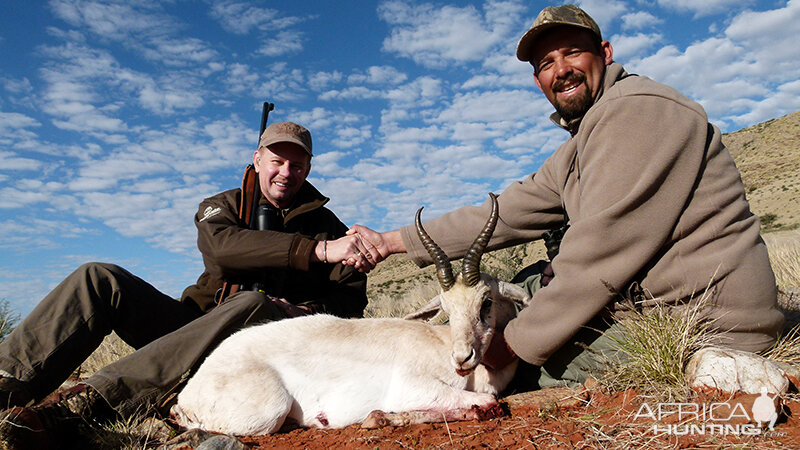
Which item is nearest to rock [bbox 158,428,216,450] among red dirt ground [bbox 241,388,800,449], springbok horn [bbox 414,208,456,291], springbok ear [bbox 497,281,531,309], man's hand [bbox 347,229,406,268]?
red dirt ground [bbox 241,388,800,449]

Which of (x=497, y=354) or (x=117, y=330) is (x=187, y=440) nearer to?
(x=117, y=330)

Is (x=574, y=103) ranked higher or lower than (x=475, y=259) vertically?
higher

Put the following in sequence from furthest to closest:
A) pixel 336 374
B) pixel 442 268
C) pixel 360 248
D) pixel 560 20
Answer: pixel 360 248
pixel 442 268
pixel 560 20
pixel 336 374

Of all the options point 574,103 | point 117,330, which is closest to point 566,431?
point 574,103

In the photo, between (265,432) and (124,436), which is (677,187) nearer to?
(265,432)

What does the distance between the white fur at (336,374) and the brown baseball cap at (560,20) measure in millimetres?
2449

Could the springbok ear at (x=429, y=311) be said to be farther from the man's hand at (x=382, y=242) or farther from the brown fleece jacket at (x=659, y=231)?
the brown fleece jacket at (x=659, y=231)

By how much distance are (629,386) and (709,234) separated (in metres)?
1.31

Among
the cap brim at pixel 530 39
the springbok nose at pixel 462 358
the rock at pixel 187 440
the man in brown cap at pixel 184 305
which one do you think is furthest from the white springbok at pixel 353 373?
the cap brim at pixel 530 39

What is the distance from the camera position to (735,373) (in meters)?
3.42

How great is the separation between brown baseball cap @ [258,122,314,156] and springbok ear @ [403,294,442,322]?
8.72 ft

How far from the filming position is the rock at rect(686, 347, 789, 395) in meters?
3.33

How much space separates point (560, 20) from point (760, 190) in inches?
2078

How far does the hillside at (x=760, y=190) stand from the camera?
3281cm
